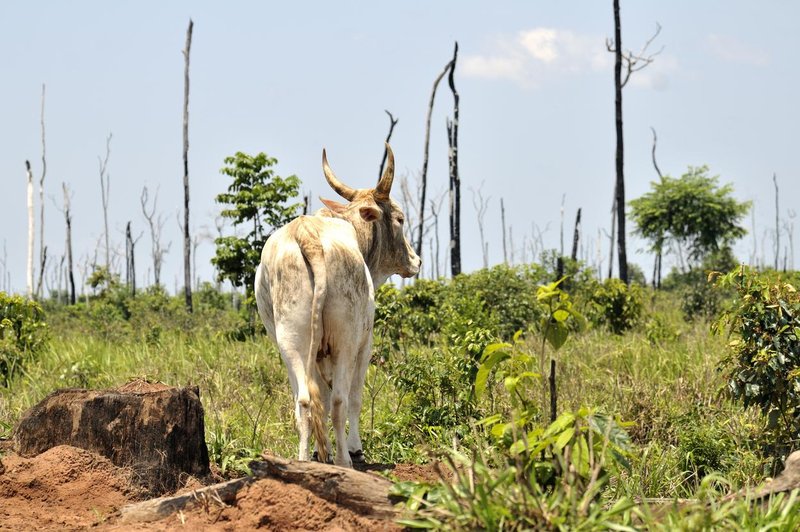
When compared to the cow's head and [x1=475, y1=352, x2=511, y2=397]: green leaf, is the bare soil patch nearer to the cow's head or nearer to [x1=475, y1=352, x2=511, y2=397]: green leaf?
[x1=475, y1=352, x2=511, y2=397]: green leaf

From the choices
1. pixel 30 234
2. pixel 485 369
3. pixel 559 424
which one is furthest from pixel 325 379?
pixel 30 234

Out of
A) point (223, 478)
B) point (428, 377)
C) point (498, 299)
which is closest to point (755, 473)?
point (428, 377)

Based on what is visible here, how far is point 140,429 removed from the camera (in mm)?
6109

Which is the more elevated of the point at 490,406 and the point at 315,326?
the point at 315,326

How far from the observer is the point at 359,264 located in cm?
605

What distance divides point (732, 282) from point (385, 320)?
4122 millimetres

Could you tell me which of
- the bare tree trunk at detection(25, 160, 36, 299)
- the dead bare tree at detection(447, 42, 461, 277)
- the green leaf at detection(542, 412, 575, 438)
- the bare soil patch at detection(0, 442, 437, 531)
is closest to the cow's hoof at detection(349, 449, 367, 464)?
the bare soil patch at detection(0, 442, 437, 531)

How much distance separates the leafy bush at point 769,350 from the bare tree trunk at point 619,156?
15278mm

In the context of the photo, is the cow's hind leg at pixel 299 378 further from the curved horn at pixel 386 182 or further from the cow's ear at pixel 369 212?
the curved horn at pixel 386 182

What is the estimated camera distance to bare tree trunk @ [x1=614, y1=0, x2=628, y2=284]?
23.1m

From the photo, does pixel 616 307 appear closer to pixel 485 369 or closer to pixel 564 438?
pixel 485 369

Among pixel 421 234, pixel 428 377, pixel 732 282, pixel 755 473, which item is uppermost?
pixel 421 234

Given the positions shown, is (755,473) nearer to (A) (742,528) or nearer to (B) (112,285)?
(A) (742,528)

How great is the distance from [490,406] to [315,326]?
316 cm
